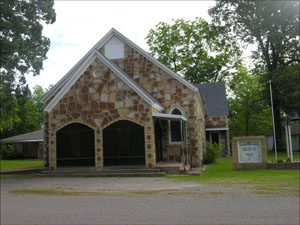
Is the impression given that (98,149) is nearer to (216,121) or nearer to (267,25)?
(216,121)

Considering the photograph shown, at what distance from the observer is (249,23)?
102ft

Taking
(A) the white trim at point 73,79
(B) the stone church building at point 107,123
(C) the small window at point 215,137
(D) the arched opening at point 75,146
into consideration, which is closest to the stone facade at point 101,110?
(B) the stone church building at point 107,123

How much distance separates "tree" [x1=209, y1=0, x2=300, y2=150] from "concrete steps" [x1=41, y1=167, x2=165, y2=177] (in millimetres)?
17863

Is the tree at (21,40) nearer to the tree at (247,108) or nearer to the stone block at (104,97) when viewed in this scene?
the stone block at (104,97)

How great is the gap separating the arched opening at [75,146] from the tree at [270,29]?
18.8 m

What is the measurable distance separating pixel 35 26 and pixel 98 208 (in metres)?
17.6

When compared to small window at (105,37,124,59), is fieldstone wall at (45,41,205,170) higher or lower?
lower

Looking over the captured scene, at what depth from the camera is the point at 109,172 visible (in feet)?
49.8

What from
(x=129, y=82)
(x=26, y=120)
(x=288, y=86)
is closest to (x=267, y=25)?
(x=288, y=86)

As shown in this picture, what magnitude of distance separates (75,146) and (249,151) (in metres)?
8.55

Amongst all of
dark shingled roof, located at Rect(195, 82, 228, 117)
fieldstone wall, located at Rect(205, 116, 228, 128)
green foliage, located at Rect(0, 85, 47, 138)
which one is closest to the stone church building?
fieldstone wall, located at Rect(205, 116, 228, 128)

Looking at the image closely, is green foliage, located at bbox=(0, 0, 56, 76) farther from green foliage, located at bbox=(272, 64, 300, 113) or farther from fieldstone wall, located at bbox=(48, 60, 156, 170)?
green foliage, located at bbox=(272, 64, 300, 113)

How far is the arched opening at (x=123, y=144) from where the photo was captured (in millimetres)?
15539

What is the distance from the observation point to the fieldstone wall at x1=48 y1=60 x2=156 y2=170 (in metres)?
15.5
